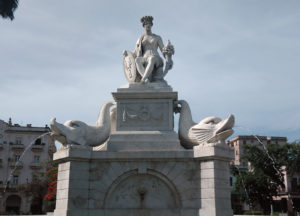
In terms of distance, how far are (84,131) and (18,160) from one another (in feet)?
170

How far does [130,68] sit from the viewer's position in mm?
15438

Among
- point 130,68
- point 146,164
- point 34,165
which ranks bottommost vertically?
point 146,164

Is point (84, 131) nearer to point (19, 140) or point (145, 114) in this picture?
point (145, 114)

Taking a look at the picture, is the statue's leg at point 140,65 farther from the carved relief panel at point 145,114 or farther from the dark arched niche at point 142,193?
the dark arched niche at point 142,193

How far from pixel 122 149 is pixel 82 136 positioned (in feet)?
5.33

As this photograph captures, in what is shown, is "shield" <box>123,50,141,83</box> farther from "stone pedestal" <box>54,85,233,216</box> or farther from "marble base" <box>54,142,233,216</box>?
"marble base" <box>54,142,233,216</box>

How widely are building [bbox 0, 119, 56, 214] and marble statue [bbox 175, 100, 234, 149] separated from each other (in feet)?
166

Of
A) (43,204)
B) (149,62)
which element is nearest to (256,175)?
(43,204)

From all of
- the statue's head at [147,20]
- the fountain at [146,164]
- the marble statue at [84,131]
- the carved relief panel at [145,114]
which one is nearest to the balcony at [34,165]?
the statue's head at [147,20]

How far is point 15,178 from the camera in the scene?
62750mm

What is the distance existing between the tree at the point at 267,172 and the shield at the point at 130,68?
117 feet

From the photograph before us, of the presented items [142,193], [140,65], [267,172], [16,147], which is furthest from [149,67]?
[16,147]

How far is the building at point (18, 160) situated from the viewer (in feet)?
200

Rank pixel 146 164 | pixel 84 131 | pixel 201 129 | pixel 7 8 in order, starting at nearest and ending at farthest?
1. pixel 146 164
2. pixel 201 129
3. pixel 84 131
4. pixel 7 8
